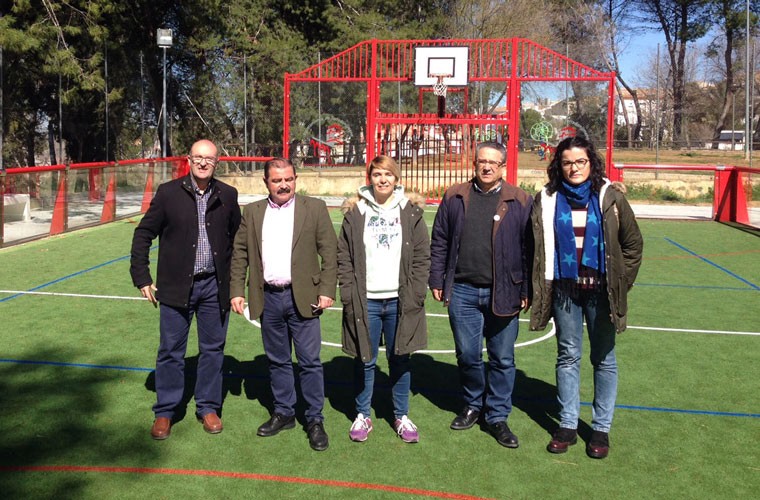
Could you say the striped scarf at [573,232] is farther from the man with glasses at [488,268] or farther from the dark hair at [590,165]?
the man with glasses at [488,268]

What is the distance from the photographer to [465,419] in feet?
18.0

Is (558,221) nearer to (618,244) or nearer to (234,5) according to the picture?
(618,244)

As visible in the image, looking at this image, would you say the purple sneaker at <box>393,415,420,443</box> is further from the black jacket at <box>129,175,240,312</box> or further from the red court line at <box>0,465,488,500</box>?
the black jacket at <box>129,175,240,312</box>

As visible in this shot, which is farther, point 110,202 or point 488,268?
point 110,202

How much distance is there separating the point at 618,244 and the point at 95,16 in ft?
61.2

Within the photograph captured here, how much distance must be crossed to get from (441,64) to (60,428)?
54.9 ft

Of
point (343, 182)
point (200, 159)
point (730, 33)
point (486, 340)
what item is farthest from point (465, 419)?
point (730, 33)

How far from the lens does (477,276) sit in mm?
5145

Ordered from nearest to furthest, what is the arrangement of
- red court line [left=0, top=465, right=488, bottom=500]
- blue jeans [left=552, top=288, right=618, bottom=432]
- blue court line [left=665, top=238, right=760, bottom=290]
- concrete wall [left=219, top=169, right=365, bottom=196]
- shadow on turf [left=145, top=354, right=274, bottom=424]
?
red court line [left=0, top=465, right=488, bottom=500] → blue jeans [left=552, top=288, right=618, bottom=432] → shadow on turf [left=145, top=354, right=274, bottom=424] → blue court line [left=665, top=238, right=760, bottom=290] → concrete wall [left=219, top=169, right=365, bottom=196]

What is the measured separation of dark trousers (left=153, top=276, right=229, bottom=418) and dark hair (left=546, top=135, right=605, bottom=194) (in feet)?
7.07

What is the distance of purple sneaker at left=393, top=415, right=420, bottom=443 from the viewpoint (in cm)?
522

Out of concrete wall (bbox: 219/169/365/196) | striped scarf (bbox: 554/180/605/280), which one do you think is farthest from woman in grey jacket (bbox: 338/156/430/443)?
concrete wall (bbox: 219/169/365/196)

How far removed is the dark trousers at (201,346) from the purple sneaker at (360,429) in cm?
93

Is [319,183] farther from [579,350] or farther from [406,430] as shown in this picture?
[579,350]
